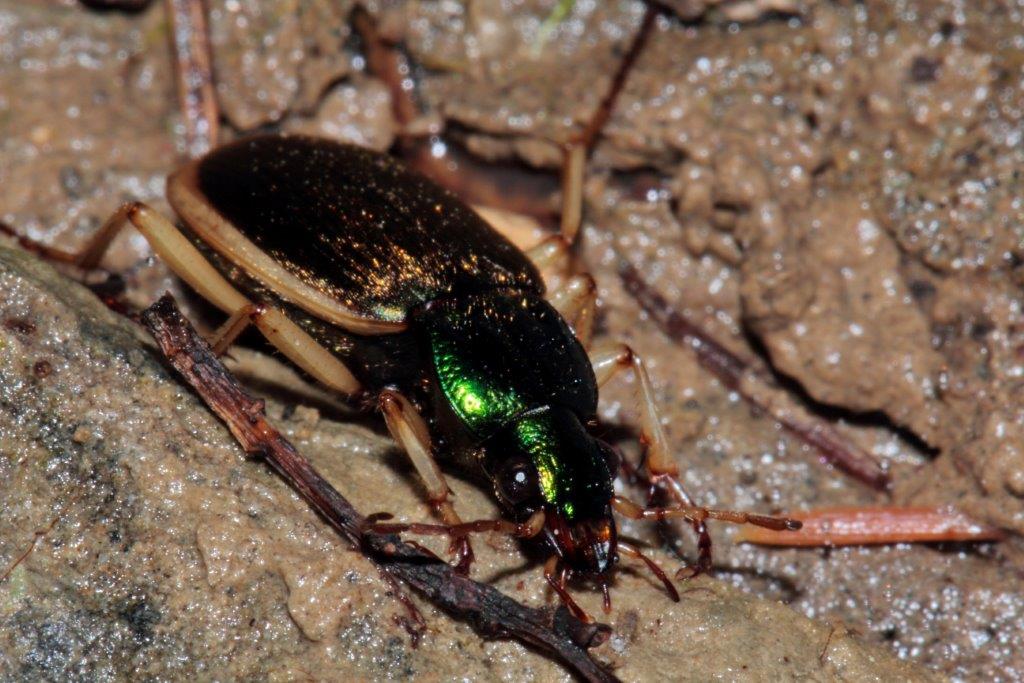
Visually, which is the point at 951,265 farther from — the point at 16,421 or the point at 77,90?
the point at 77,90

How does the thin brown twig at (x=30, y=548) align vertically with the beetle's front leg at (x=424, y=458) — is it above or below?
below

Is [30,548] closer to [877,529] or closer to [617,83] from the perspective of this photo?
[877,529]

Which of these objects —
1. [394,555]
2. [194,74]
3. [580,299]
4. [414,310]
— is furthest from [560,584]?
[194,74]

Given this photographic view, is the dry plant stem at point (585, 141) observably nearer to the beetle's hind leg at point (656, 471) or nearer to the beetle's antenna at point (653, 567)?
the beetle's hind leg at point (656, 471)

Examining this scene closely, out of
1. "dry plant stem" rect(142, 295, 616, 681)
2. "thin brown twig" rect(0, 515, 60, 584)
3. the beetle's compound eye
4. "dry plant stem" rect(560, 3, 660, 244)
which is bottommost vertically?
"thin brown twig" rect(0, 515, 60, 584)

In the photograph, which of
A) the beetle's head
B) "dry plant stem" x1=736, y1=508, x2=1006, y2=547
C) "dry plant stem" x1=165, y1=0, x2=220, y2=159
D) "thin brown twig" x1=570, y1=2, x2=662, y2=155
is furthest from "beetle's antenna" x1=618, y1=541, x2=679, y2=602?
"dry plant stem" x1=165, y1=0, x2=220, y2=159

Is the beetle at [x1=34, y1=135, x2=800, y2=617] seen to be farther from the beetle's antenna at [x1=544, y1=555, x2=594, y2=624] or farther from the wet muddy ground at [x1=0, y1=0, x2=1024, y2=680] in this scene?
the wet muddy ground at [x1=0, y1=0, x2=1024, y2=680]

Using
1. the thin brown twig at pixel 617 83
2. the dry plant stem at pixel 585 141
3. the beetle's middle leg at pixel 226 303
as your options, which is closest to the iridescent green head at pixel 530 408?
the beetle's middle leg at pixel 226 303
